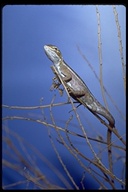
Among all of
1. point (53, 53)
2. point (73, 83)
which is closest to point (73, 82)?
point (73, 83)

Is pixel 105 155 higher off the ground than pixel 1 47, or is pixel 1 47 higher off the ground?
pixel 1 47

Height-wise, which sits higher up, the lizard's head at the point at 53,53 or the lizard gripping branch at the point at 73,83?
the lizard's head at the point at 53,53

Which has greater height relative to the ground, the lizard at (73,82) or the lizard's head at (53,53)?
the lizard's head at (53,53)

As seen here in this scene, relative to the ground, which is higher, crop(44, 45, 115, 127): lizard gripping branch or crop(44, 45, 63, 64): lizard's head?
crop(44, 45, 63, 64): lizard's head
